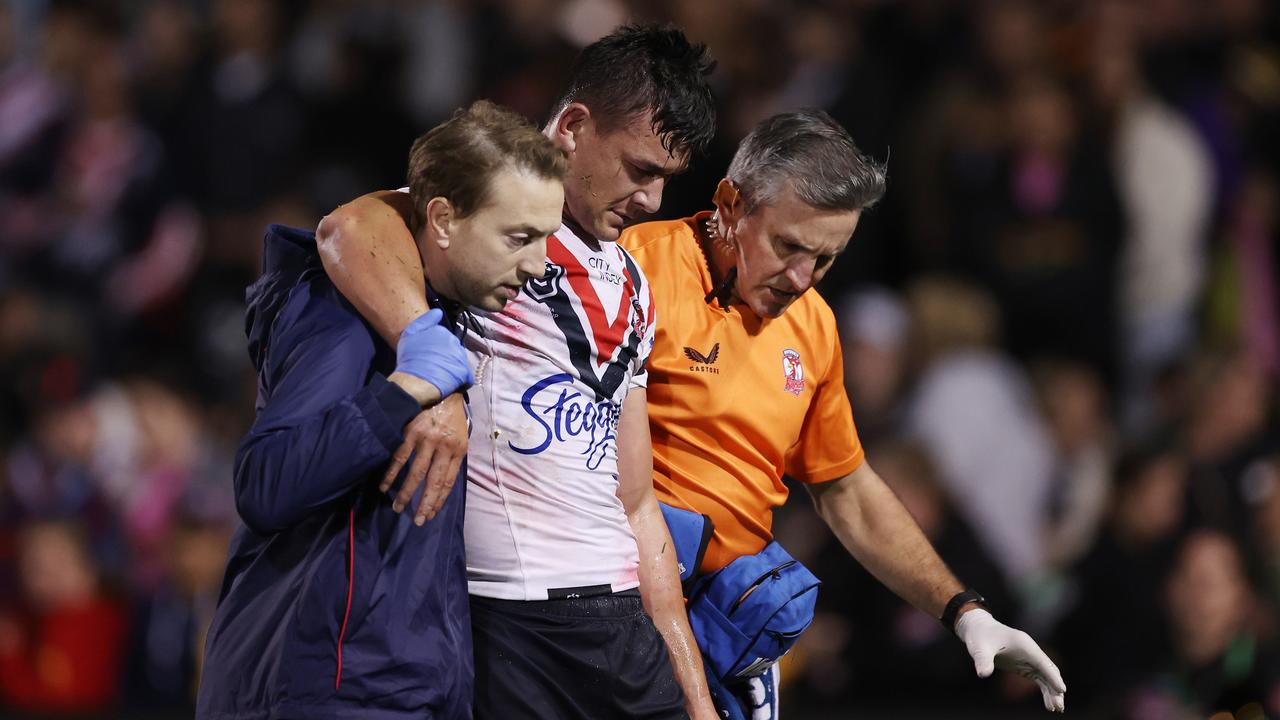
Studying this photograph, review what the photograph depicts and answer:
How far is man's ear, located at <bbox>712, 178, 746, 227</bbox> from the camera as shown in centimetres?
389

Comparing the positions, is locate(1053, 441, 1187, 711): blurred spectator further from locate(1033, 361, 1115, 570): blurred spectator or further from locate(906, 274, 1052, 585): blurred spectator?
locate(906, 274, 1052, 585): blurred spectator

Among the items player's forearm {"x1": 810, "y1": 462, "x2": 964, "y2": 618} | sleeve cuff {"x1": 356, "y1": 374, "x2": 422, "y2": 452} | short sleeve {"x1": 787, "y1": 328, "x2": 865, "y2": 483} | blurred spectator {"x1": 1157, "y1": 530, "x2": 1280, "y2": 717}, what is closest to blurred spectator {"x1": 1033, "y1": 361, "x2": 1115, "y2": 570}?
blurred spectator {"x1": 1157, "y1": 530, "x2": 1280, "y2": 717}

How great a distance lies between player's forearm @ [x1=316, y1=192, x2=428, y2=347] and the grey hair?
93cm

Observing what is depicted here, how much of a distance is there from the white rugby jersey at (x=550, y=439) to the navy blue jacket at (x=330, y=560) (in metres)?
0.17

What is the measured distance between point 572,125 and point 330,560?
1.09 meters

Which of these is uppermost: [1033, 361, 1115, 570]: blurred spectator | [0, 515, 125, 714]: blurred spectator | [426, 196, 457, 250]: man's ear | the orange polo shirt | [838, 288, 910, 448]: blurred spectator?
[426, 196, 457, 250]: man's ear

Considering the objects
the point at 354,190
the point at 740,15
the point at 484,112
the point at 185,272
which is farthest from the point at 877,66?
the point at 484,112

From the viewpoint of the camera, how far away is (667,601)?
3592mm

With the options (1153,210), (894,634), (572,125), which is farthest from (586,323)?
(1153,210)

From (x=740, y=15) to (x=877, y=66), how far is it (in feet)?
2.28

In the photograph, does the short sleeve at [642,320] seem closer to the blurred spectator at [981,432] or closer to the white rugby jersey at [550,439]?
the white rugby jersey at [550,439]

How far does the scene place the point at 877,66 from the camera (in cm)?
819

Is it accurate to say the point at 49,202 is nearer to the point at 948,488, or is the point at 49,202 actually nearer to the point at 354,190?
the point at 354,190

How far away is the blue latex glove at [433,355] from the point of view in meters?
2.94
